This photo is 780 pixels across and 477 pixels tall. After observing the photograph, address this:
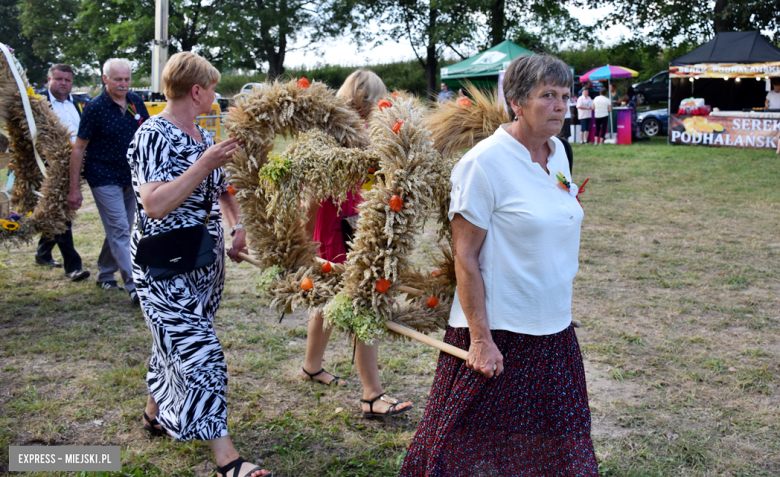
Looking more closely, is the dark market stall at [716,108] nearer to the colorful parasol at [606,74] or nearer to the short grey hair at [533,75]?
the colorful parasol at [606,74]

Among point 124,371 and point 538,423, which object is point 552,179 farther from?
point 124,371

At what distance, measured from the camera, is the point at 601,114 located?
658 inches

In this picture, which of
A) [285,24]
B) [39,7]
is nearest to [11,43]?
[39,7]

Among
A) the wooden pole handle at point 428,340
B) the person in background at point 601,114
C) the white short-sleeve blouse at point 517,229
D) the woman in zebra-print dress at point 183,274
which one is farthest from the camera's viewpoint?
the person in background at point 601,114

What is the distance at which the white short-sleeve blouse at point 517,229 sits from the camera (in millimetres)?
2102

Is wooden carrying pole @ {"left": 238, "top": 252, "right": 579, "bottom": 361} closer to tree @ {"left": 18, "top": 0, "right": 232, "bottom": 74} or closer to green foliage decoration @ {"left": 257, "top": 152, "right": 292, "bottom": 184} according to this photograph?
green foliage decoration @ {"left": 257, "top": 152, "right": 292, "bottom": 184}

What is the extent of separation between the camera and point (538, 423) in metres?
2.30

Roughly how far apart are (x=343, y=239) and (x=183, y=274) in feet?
3.38

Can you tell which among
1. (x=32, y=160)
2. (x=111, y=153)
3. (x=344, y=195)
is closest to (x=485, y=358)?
(x=344, y=195)

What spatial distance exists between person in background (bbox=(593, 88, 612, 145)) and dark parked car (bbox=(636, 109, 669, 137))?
1.88m

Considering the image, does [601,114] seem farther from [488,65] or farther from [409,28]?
[409,28]

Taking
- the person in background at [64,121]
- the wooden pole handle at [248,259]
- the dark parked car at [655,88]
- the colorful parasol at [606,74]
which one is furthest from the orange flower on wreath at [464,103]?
the dark parked car at [655,88]

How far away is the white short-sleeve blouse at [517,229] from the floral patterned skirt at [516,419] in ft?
0.38

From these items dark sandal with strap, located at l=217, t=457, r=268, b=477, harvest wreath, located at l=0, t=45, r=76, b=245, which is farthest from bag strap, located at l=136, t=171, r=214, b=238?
harvest wreath, located at l=0, t=45, r=76, b=245
